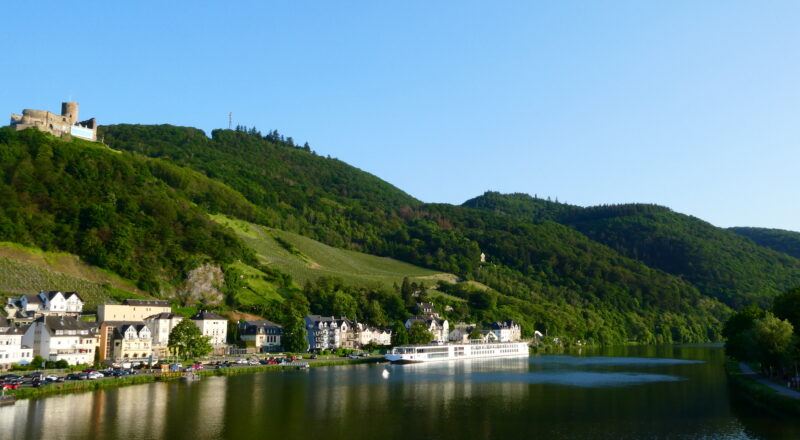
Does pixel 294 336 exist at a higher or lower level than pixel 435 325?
lower

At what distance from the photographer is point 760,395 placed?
184ft

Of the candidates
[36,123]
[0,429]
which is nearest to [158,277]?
[36,123]

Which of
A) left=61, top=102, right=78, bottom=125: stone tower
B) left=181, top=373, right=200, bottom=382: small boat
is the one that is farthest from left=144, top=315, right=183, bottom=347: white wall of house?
left=61, top=102, right=78, bottom=125: stone tower

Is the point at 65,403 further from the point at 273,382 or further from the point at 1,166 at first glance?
the point at 1,166

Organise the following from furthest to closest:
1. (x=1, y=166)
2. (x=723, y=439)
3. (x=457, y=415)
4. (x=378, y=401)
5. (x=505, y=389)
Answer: (x=1, y=166), (x=505, y=389), (x=378, y=401), (x=457, y=415), (x=723, y=439)

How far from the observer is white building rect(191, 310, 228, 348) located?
344 feet

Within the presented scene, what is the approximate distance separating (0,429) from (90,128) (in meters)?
161

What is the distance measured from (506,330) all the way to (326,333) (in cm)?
5770

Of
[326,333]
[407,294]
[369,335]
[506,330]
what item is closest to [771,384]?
[326,333]

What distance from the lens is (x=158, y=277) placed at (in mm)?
126750

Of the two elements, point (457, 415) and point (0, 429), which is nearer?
point (0, 429)

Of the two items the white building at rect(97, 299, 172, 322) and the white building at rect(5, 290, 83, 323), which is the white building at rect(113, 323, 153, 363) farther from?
the white building at rect(5, 290, 83, 323)

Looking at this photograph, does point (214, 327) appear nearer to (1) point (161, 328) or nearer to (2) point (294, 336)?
(1) point (161, 328)

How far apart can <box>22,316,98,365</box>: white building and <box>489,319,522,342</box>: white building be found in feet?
329
